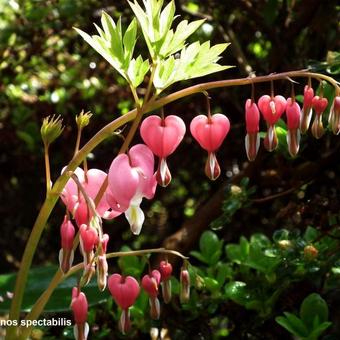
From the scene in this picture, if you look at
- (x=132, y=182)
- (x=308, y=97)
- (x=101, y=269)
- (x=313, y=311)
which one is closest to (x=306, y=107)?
(x=308, y=97)

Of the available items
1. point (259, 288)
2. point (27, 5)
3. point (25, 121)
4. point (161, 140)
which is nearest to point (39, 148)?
point (25, 121)

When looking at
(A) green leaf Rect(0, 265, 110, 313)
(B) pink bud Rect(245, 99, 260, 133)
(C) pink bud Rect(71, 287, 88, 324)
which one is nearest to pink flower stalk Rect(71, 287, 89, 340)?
(C) pink bud Rect(71, 287, 88, 324)

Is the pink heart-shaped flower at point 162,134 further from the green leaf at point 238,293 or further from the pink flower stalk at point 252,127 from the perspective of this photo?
the green leaf at point 238,293

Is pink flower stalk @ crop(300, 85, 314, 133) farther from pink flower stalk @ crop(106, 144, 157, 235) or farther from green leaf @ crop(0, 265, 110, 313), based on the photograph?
green leaf @ crop(0, 265, 110, 313)

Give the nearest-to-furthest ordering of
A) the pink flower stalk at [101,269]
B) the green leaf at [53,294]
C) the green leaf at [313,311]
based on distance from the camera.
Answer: the pink flower stalk at [101,269], the green leaf at [313,311], the green leaf at [53,294]

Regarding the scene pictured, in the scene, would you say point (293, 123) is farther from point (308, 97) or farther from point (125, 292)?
point (125, 292)

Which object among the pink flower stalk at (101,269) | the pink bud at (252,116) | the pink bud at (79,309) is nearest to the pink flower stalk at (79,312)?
the pink bud at (79,309)
